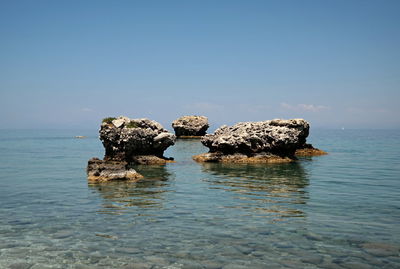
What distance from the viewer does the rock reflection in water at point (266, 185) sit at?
56.6 ft

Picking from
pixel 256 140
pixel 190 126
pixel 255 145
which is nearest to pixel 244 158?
pixel 255 145

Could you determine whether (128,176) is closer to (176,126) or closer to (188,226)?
(188,226)

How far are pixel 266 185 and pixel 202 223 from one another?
11097 mm

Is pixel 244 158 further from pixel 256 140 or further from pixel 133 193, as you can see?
pixel 133 193

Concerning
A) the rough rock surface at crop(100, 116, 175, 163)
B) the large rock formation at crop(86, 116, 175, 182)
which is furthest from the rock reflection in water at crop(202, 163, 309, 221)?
the rough rock surface at crop(100, 116, 175, 163)

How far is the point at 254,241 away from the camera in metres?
12.1

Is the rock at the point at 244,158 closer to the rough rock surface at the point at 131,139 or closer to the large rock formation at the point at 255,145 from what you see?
the large rock formation at the point at 255,145

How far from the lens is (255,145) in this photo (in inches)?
1564

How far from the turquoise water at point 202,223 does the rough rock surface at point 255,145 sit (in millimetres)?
11923

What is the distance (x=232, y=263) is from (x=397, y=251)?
5543mm

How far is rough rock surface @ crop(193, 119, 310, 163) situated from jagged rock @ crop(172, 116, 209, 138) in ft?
218

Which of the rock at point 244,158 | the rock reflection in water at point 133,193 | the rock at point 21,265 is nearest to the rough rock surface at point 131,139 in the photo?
the rock at point 244,158

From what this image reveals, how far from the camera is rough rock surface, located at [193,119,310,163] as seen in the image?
39.1 metres

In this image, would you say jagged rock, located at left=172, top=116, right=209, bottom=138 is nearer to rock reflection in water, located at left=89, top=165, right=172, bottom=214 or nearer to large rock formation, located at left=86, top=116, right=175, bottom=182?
large rock formation, located at left=86, top=116, right=175, bottom=182
